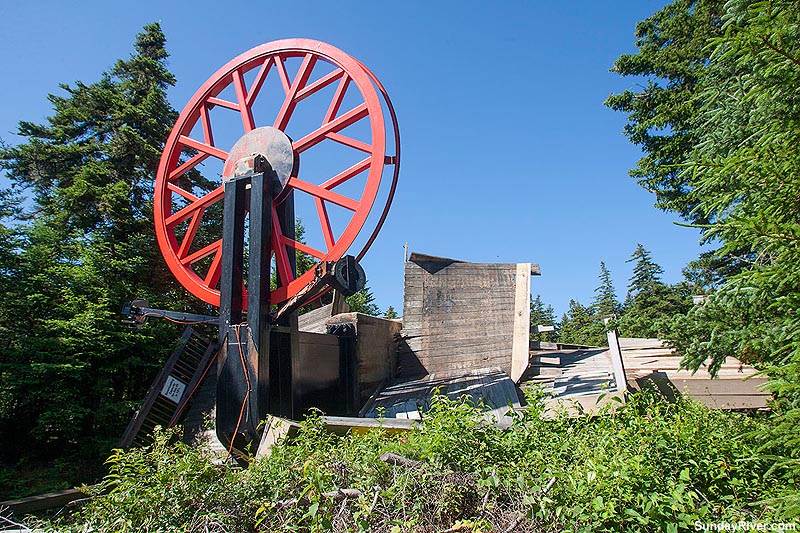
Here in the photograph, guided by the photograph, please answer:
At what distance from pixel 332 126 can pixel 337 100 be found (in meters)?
0.53

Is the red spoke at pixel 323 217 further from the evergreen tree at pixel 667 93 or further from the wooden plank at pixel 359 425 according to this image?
the evergreen tree at pixel 667 93

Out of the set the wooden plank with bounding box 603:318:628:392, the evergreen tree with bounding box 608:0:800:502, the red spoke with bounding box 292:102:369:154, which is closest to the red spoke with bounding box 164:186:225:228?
the red spoke with bounding box 292:102:369:154

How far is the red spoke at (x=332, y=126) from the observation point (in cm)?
580

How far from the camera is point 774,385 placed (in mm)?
2117

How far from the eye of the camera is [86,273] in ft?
25.8

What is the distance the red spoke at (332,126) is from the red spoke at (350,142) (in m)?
0.08

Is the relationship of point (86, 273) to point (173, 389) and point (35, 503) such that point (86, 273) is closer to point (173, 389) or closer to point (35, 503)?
point (173, 389)

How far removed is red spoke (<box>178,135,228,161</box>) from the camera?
641 centimetres

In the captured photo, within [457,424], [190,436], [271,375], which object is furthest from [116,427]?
[457,424]

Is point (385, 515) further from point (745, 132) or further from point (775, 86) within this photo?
point (745, 132)

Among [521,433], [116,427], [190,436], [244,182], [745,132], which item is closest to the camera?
[521,433]

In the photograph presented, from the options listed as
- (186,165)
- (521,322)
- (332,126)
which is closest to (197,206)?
(186,165)

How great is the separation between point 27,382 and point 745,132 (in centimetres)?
907

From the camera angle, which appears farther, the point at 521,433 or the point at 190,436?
the point at 190,436
